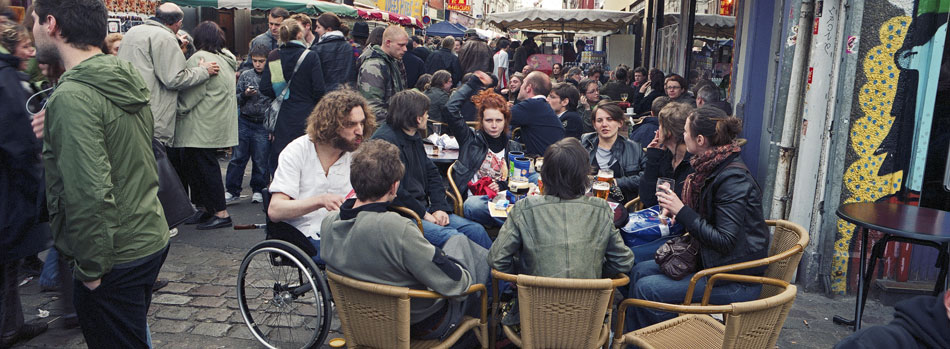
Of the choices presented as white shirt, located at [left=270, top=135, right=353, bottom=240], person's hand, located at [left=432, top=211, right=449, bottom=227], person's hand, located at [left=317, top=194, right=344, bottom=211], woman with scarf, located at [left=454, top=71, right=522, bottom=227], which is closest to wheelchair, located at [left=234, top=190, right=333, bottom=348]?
white shirt, located at [left=270, top=135, right=353, bottom=240]

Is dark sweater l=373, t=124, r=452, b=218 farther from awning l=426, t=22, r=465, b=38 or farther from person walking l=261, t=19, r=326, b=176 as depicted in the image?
awning l=426, t=22, r=465, b=38

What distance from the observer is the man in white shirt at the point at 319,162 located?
3551mm

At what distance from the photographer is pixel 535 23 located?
645 inches

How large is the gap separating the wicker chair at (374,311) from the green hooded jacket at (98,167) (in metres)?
0.78

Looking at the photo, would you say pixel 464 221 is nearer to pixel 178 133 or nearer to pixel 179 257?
pixel 179 257

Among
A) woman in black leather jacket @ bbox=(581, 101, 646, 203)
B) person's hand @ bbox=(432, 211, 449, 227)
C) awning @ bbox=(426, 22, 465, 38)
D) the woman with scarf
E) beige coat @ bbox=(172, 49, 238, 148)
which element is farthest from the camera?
awning @ bbox=(426, 22, 465, 38)

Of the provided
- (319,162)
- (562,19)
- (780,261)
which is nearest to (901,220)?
(780,261)

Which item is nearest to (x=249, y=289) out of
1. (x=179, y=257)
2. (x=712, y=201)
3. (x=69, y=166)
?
(x=179, y=257)

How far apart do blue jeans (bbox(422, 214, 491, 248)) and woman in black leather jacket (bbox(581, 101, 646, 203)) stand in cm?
124

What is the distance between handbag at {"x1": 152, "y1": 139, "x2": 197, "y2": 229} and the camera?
3312 millimetres

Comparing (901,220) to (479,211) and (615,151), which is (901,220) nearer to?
(615,151)

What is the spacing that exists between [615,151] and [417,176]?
1.61 meters

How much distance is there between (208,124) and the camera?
230 inches

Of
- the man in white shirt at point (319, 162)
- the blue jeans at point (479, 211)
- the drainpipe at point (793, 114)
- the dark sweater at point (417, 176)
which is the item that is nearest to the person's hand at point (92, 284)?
the man in white shirt at point (319, 162)
